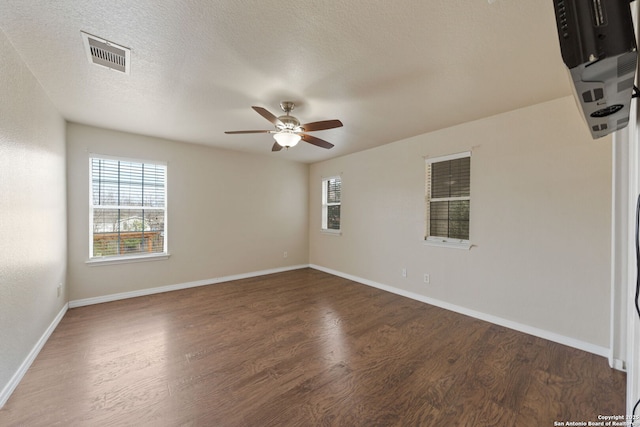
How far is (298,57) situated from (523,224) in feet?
9.61

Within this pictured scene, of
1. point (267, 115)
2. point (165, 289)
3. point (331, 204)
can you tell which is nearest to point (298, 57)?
point (267, 115)

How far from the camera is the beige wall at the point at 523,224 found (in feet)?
7.92

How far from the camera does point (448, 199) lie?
11.6ft

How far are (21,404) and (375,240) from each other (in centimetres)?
421

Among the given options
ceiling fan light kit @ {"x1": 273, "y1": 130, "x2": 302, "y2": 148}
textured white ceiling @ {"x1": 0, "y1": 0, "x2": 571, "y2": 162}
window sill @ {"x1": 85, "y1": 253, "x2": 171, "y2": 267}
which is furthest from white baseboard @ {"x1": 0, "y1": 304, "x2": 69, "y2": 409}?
ceiling fan light kit @ {"x1": 273, "y1": 130, "x2": 302, "y2": 148}

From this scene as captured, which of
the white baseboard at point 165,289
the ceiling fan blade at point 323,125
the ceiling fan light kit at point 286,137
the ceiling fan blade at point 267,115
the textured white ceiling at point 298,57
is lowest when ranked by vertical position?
the white baseboard at point 165,289

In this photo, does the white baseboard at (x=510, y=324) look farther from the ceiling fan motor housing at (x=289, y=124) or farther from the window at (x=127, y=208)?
the window at (x=127, y=208)

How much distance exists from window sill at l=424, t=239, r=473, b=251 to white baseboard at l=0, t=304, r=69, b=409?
4338mm

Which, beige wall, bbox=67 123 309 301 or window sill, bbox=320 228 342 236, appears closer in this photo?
beige wall, bbox=67 123 309 301

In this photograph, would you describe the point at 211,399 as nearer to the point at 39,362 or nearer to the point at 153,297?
the point at 39,362

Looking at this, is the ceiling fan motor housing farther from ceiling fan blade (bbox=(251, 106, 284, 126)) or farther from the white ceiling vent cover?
the white ceiling vent cover

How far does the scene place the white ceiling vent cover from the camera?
177 cm

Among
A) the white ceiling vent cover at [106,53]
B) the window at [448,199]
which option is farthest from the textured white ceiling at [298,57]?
the window at [448,199]

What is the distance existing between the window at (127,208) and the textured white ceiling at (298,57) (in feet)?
2.92
